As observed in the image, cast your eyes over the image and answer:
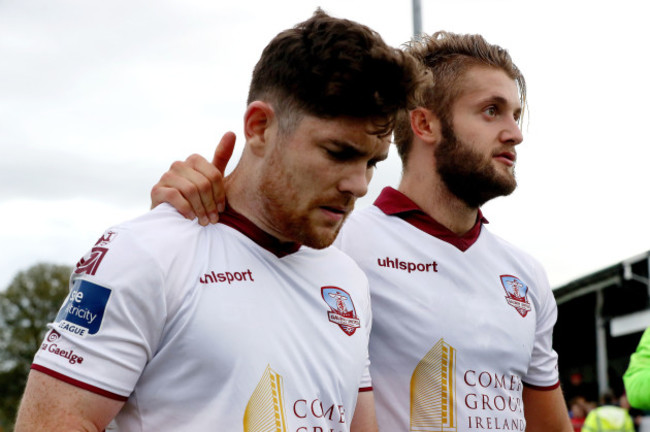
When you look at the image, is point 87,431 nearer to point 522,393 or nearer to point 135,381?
point 135,381

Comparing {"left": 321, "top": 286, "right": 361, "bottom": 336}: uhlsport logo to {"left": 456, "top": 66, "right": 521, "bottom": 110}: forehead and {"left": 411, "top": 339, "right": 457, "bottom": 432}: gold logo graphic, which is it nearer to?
{"left": 411, "top": 339, "right": 457, "bottom": 432}: gold logo graphic

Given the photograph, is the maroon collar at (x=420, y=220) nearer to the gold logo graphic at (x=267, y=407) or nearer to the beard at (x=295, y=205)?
the beard at (x=295, y=205)

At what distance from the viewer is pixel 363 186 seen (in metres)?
2.77

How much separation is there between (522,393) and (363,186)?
1.57 m

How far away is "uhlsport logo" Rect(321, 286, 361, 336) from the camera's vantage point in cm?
288

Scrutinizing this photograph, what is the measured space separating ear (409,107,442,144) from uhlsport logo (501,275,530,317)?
2.15ft

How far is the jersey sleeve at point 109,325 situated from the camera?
238 centimetres

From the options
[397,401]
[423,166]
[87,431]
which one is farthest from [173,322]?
[423,166]

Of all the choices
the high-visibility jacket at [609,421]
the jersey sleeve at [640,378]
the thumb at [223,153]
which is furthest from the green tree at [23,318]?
the thumb at [223,153]

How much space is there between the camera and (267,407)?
2562mm

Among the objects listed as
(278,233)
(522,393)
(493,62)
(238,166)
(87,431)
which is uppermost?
(493,62)

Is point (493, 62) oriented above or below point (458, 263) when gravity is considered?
above

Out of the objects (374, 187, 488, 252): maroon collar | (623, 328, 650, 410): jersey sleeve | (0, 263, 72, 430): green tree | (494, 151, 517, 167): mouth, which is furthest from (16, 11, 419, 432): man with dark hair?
(0, 263, 72, 430): green tree

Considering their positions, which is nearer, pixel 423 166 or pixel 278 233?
pixel 278 233
